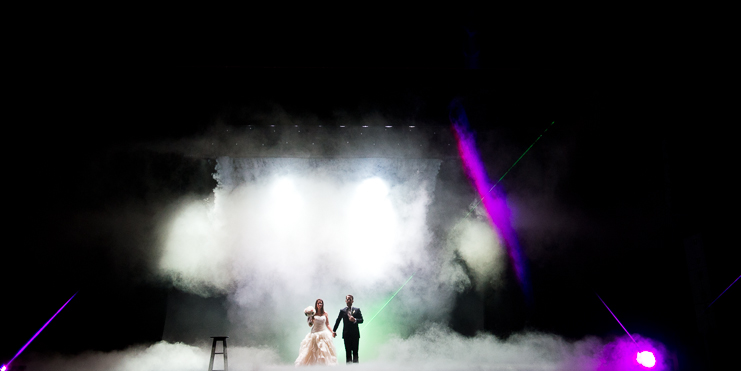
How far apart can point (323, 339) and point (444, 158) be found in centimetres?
352

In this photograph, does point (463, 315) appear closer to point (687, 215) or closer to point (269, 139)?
point (687, 215)

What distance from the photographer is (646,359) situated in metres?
4.72

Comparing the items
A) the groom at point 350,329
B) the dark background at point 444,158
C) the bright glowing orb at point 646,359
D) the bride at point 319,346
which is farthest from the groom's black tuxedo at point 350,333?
the bright glowing orb at point 646,359

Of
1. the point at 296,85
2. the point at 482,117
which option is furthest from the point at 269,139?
the point at 482,117

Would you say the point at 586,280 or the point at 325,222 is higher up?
the point at 325,222

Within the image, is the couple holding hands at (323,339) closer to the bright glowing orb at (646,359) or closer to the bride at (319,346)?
the bride at (319,346)

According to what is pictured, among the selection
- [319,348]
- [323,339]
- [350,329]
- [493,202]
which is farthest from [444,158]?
[319,348]

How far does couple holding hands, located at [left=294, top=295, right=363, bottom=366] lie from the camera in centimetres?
526

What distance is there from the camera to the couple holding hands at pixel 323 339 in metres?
5.26

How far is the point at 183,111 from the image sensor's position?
5621 millimetres

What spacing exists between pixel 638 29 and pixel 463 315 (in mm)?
4862

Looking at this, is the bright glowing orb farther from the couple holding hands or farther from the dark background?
the couple holding hands

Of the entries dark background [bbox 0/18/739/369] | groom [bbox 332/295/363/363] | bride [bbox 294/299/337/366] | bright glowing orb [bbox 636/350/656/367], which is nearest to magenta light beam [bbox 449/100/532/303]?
dark background [bbox 0/18/739/369]

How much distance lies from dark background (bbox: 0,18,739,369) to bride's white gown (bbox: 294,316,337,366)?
2535 millimetres
